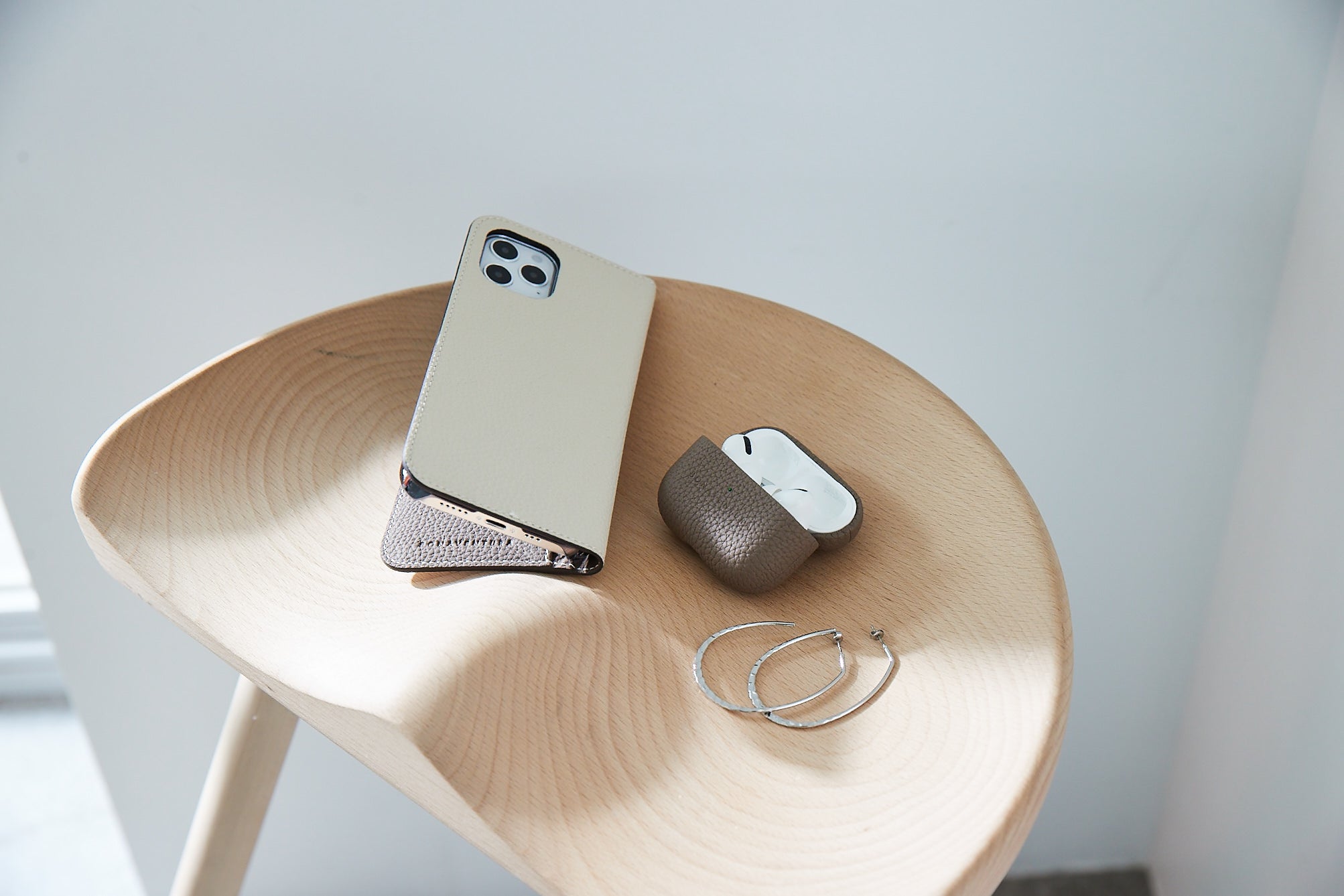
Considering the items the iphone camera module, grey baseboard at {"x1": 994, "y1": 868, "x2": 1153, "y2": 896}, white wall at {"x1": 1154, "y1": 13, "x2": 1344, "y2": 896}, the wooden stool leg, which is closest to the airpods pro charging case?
the iphone camera module

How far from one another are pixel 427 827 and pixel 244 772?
52 centimetres

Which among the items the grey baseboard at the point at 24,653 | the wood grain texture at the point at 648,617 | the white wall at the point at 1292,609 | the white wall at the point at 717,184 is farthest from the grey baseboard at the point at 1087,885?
the grey baseboard at the point at 24,653

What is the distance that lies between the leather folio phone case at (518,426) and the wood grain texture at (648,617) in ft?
0.05

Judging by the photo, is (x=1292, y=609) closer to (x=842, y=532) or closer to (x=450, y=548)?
(x=842, y=532)

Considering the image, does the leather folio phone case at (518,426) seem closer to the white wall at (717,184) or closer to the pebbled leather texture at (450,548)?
the pebbled leather texture at (450,548)

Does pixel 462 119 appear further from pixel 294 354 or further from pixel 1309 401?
pixel 1309 401

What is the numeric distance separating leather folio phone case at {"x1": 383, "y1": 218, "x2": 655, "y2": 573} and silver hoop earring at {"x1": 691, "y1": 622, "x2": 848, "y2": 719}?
0.06 metres

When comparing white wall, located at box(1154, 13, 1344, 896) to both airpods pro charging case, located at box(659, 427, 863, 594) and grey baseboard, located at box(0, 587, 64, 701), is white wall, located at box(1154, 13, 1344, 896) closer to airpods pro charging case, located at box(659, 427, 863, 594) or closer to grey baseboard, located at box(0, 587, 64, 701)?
airpods pro charging case, located at box(659, 427, 863, 594)

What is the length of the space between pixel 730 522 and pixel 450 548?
5.2 inches

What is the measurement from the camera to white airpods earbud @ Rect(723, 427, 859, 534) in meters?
0.43

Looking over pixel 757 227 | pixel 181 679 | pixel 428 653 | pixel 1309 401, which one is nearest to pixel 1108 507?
pixel 1309 401

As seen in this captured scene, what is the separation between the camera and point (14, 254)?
0.63 m

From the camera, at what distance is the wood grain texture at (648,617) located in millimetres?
315

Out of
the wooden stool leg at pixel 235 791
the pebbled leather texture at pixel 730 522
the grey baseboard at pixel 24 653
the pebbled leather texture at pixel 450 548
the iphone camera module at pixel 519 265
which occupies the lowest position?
the grey baseboard at pixel 24 653
